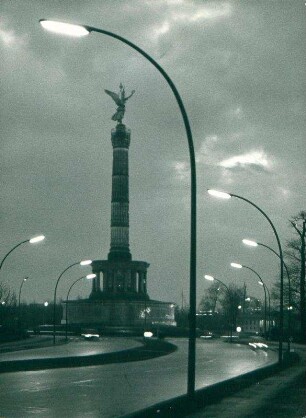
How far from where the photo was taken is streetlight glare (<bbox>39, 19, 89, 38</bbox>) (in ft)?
46.9

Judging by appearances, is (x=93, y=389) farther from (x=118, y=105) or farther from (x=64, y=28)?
(x=118, y=105)

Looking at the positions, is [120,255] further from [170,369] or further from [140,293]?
[170,369]

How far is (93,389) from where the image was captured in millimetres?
24297

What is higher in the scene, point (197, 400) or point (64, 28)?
point (64, 28)

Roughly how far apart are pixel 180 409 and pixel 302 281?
5629 cm

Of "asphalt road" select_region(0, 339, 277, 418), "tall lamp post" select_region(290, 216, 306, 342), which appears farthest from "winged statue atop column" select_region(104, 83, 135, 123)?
"asphalt road" select_region(0, 339, 277, 418)

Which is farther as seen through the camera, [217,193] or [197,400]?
[217,193]

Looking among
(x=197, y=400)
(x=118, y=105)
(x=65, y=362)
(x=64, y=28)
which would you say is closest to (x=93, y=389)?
(x=197, y=400)

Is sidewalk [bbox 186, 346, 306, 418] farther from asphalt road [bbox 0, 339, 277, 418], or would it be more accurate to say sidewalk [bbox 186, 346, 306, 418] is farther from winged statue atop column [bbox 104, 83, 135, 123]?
winged statue atop column [bbox 104, 83, 135, 123]

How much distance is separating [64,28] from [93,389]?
12.8 m

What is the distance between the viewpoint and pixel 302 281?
72.1m

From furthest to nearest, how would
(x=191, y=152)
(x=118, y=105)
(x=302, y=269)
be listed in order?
1. (x=118, y=105)
2. (x=302, y=269)
3. (x=191, y=152)

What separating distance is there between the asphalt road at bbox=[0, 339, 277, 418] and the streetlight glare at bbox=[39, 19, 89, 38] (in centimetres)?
729

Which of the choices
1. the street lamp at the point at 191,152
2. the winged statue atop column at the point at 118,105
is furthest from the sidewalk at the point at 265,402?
the winged statue atop column at the point at 118,105
